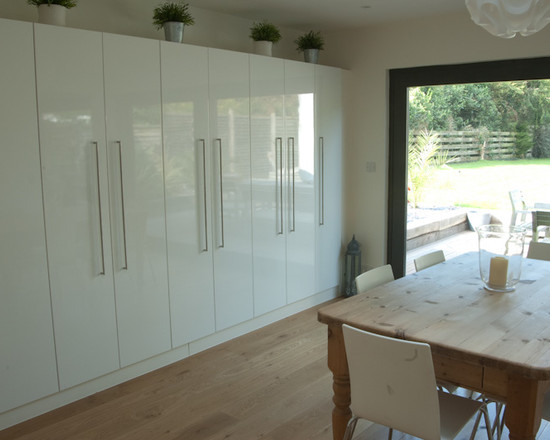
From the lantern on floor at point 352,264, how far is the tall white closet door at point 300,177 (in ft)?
1.61

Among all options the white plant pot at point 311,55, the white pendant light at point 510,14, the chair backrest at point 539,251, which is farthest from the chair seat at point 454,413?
the white plant pot at point 311,55

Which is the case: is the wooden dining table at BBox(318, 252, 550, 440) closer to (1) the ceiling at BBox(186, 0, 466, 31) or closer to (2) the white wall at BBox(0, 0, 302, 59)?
(1) the ceiling at BBox(186, 0, 466, 31)

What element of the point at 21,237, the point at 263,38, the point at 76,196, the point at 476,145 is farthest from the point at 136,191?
the point at 476,145

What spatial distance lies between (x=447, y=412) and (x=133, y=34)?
3078 millimetres

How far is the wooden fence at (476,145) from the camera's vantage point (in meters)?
4.51

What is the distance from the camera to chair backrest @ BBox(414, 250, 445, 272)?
3.26 meters

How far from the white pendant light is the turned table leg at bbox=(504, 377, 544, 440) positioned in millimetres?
1475

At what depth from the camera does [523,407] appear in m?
1.93

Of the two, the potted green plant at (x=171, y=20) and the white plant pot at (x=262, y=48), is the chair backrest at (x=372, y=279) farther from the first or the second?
the white plant pot at (x=262, y=48)

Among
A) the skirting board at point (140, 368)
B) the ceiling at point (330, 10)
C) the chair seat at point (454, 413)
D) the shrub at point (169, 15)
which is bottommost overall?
the skirting board at point (140, 368)

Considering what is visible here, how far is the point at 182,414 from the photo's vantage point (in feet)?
10.1

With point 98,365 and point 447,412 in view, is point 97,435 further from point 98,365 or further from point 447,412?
point 447,412

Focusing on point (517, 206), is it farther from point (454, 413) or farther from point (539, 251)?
point (454, 413)

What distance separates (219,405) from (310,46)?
309cm
